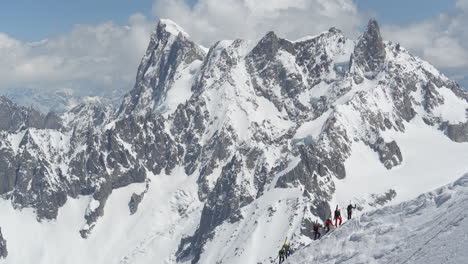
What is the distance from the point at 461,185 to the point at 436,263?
47.3 feet

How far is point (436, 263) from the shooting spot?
138ft

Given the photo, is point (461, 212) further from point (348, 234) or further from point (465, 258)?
point (348, 234)

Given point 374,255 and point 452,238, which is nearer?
point 452,238

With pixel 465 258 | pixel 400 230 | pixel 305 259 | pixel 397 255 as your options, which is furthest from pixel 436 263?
pixel 305 259

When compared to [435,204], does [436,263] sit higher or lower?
lower

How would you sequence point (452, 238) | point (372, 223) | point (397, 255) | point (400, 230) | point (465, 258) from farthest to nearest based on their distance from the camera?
point (372, 223) < point (400, 230) < point (397, 255) < point (452, 238) < point (465, 258)

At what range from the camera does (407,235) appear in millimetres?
49875

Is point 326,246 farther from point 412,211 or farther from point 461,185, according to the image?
point 461,185

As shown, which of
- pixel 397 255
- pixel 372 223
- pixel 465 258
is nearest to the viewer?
pixel 465 258

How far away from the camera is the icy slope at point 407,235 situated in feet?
145

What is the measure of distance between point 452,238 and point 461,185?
1119 cm

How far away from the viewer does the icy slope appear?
4416cm

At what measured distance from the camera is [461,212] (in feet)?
156

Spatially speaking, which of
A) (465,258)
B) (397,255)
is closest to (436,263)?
(465,258)
